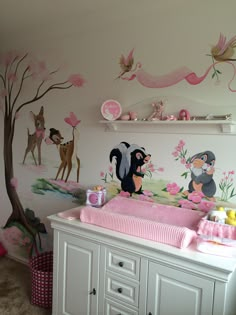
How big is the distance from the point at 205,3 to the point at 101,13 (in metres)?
0.79

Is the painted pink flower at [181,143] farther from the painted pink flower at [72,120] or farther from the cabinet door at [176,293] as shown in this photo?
the painted pink flower at [72,120]

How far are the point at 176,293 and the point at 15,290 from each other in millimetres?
1669

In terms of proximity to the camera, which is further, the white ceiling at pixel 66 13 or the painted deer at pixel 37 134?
the painted deer at pixel 37 134

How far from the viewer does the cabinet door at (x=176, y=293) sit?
1.45 m

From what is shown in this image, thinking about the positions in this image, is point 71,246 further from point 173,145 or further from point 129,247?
point 173,145

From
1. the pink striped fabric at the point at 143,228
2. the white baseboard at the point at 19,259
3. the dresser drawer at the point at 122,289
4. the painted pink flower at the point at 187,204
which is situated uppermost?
the painted pink flower at the point at 187,204

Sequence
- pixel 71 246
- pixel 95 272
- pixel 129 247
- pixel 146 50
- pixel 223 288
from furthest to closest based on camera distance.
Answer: pixel 146 50
pixel 71 246
pixel 95 272
pixel 129 247
pixel 223 288

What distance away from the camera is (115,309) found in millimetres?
1787

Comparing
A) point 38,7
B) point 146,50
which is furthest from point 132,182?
point 38,7

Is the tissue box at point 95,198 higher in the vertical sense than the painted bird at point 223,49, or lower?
lower

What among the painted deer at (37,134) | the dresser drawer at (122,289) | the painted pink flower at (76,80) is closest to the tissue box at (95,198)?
the dresser drawer at (122,289)

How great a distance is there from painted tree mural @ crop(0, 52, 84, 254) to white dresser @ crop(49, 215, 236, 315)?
3.15 feet

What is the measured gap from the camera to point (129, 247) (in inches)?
66.6

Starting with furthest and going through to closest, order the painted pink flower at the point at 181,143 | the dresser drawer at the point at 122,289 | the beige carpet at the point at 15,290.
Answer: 1. the beige carpet at the point at 15,290
2. the painted pink flower at the point at 181,143
3. the dresser drawer at the point at 122,289
